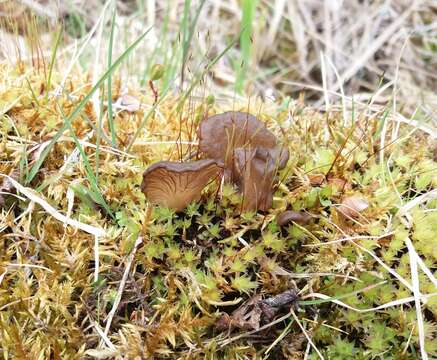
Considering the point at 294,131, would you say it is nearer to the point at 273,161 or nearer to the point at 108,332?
the point at 273,161

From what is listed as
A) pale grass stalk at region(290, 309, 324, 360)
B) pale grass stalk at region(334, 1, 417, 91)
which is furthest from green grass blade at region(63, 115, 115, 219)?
pale grass stalk at region(334, 1, 417, 91)

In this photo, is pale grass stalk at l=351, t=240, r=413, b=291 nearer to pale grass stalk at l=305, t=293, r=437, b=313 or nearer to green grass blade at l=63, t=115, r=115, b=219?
pale grass stalk at l=305, t=293, r=437, b=313

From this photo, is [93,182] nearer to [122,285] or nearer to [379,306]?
[122,285]

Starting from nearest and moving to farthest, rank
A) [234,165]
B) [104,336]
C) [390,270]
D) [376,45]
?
[104,336] < [390,270] < [234,165] < [376,45]

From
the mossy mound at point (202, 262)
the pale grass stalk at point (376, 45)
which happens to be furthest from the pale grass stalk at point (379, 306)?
the pale grass stalk at point (376, 45)

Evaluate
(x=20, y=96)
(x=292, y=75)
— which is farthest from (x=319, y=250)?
(x=292, y=75)

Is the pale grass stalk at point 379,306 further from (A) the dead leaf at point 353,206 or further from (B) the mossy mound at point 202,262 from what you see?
(A) the dead leaf at point 353,206

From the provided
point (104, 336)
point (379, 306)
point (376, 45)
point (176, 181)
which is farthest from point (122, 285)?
point (376, 45)
